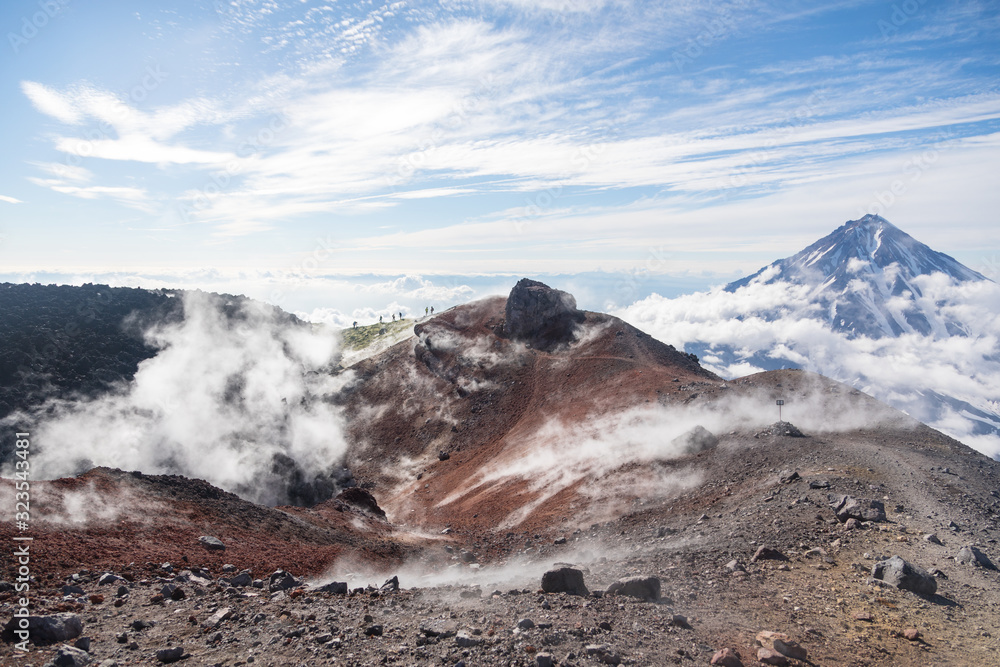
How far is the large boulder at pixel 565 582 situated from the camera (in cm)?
1271

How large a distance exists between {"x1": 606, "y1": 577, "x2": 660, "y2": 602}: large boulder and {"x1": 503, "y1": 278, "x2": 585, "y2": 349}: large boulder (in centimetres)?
4510

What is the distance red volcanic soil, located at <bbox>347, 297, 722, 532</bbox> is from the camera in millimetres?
36688

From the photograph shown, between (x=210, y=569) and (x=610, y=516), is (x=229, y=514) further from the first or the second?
(x=610, y=516)

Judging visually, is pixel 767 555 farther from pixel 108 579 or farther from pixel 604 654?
pixel 108 579

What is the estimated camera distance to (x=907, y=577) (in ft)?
43.6

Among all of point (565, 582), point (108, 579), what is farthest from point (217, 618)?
point (565, 582)

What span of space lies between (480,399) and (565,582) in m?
39.1

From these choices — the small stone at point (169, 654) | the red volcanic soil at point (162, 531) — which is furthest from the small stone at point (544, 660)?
the red volcanic soil at point (162, 531)

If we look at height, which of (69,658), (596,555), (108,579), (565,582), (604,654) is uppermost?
(69,658)

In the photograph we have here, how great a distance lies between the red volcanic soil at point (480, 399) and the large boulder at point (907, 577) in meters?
15.8

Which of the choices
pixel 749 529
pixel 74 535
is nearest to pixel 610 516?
pixel 749 529

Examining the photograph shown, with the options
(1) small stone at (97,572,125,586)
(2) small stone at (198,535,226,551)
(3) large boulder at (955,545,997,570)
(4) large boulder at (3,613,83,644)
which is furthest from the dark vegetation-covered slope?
(3) large boulder at (955,545,997,570)

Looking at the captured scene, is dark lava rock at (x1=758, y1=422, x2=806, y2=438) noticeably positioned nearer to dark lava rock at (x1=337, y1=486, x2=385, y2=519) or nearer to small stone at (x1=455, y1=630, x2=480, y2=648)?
small stone at (x1=455, y1=630, x2=480, y2=648)

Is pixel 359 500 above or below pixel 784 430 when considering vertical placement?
below
